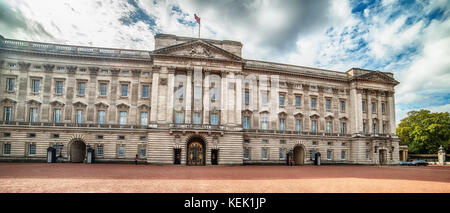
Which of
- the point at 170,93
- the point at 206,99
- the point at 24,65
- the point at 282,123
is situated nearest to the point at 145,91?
the point at 170,93

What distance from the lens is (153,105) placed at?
109 feet

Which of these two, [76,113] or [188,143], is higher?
[76,113]

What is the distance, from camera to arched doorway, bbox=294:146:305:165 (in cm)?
4022

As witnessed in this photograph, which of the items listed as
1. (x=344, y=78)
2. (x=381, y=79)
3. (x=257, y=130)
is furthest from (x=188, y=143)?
(x=381, y=79)

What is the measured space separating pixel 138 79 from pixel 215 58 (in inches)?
481

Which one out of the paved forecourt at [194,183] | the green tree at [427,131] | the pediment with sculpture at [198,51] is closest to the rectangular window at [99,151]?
the paved forecourt at [194,183]

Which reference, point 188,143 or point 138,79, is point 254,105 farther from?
point 138,79

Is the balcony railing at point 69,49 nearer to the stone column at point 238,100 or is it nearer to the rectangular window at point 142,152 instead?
the rectangular window at point 142,152

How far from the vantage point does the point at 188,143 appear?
111 feet

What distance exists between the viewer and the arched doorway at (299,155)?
4022 centimetres

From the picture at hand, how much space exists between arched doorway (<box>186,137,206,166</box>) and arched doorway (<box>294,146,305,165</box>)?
17.4m

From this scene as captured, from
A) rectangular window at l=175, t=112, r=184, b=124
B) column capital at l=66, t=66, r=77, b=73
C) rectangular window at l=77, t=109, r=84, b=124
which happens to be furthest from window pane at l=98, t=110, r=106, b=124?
rectangular window at l=175, t=112, r=184, b=124

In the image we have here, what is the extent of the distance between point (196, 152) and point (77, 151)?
1757 cm

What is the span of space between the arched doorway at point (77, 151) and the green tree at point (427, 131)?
69.7 metres
